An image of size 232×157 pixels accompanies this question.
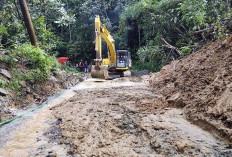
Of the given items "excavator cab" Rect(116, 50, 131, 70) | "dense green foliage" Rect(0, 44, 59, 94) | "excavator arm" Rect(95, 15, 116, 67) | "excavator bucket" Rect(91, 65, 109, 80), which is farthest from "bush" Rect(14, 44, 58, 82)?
"excavator cab" Rect(116, 50, 131, 70)

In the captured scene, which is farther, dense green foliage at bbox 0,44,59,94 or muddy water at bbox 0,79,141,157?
dense green foliage at bbox 0,44,59,94

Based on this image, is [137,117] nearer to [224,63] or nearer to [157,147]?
[157,147]

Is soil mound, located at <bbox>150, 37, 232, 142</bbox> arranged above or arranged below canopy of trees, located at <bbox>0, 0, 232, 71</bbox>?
below

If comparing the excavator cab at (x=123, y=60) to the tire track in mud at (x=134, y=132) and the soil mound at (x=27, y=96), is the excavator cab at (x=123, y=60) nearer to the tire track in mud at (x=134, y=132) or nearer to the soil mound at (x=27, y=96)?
the soil mound at (x=27, y=96)

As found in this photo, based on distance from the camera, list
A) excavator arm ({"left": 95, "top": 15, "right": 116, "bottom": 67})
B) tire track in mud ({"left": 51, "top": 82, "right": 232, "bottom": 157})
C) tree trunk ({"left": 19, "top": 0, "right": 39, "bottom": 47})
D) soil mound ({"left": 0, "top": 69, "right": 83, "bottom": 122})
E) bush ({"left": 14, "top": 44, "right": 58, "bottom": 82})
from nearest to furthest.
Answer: tire track in mud ({"left": 51, "top": 82, "right": 232, "bottom": 157}), soil mound ({"left": 0, "top": 69, "right": 83, "bottom": 122}), bush ({"left": 14, "top": 44, "right": 58, "bottom": 82}), tree trunk ({"left": 19, "top": 0, "right": 39, "bottom": 47}), excavator arm ({"left": 95, "top": 15, "right": 116, "bottom": 67})

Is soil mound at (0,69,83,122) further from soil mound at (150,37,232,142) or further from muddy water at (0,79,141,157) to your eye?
soil mound at (150,37,232,142)

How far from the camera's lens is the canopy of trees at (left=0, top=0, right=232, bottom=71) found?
8.21m

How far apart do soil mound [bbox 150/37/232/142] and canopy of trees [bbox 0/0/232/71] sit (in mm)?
1408

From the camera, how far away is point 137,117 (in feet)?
13.8

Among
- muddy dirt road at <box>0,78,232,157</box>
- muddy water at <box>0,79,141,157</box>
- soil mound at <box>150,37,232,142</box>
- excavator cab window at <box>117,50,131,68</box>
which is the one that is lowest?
muddy water at <box>0,79,141,157</box>

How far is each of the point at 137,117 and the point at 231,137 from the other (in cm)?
186

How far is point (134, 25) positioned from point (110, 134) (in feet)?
60.4

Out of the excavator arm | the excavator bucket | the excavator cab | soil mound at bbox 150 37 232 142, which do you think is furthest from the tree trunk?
soil mound at bbox 150 37 232 142

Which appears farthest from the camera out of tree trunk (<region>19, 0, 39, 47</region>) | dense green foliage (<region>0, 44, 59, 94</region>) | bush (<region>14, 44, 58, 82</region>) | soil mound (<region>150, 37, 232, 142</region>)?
tree trunk (<region>19, 0, 39, 47</region>)
